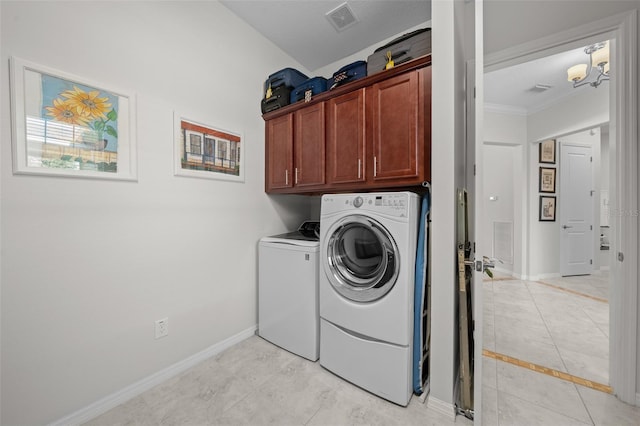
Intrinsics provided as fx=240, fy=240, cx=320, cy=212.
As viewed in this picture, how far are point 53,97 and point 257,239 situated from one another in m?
1.55

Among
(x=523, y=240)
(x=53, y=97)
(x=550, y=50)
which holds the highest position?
(x=550, y=50)

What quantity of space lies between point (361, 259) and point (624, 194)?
5.07 feet

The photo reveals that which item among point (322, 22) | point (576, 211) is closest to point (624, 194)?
point (322, 22)

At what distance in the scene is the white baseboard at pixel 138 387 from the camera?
4.23ft

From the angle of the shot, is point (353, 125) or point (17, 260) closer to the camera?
point (17, 260)

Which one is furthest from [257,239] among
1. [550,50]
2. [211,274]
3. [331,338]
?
[550,50]

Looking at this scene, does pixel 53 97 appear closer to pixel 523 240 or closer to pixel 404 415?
pixel 404 415

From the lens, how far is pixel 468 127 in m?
1.80

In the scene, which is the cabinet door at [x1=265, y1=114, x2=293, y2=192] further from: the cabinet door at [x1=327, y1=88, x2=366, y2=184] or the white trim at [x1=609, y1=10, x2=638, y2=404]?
the white trim at [x1=609, y1=10, x2=638, y2=404]

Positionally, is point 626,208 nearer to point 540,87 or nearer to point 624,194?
point 624,194

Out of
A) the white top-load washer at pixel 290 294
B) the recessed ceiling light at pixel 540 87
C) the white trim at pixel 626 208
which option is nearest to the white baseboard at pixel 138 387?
the white top-load washer at pixel 290 294

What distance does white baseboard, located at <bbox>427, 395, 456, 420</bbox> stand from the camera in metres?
1.30

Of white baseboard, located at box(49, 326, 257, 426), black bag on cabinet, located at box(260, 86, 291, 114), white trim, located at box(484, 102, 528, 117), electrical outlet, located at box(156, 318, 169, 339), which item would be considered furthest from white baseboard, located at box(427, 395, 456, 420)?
white trim, located at box(484, 102, 528, 117)

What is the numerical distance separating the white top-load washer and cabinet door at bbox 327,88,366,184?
588 mm
